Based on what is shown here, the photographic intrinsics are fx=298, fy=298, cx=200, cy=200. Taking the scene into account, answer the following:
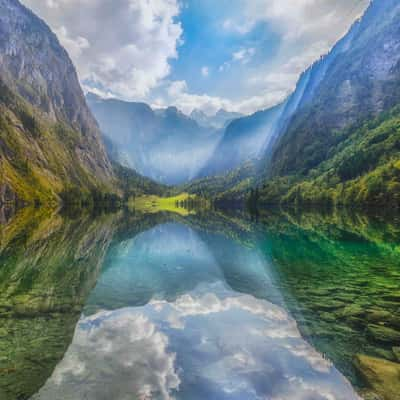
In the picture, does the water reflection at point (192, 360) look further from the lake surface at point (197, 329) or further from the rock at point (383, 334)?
the rock at point (383, 334)

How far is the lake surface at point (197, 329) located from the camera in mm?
9953

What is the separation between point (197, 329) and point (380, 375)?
818cm

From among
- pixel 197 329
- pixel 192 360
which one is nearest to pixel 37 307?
pixel 197 329

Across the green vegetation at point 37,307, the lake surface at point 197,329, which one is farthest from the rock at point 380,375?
the green vegetation at point 37,307

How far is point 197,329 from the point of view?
49.8ft

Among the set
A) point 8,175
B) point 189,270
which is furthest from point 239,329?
point 8,175

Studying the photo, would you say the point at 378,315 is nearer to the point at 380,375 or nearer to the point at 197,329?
the point at 380,375

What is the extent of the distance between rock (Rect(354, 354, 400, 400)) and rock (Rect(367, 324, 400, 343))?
8.27 feet

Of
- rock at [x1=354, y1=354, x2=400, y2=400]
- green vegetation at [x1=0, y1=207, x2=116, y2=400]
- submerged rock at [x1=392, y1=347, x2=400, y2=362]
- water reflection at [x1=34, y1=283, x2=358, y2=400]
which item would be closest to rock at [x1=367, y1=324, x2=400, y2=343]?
submerged rock at [x1=392, y1=347, x2=400, y2=362]

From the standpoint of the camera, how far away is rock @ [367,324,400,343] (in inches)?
512

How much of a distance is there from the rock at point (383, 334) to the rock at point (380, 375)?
2.52 meters

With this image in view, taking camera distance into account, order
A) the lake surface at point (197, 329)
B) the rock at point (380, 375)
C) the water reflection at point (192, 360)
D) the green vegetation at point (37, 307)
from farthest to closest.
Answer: the green vegetation at point (37, 307)
the lake surface at point (197, 329)
the water reflection at point (192, 360)
the rock at point (380, 375)

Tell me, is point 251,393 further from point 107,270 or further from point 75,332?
point 107,270

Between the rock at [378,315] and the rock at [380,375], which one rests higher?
the rock at [380,375]
